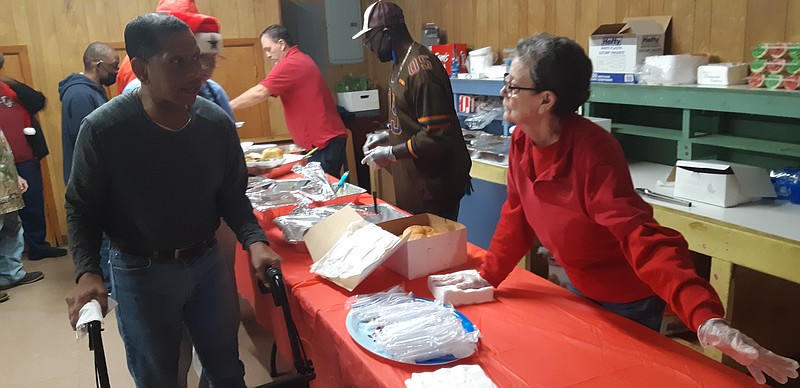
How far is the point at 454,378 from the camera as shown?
1119 mm

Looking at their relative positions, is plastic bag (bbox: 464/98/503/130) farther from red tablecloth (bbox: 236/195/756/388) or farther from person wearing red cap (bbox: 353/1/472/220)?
red tablecloth (bbox: 236/195/756/388)

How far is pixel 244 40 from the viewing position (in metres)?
5.09

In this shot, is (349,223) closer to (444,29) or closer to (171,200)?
(171,200)

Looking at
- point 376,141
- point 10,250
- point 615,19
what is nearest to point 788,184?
point 615,19

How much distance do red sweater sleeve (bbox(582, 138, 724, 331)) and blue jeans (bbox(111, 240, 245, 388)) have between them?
1.02 m

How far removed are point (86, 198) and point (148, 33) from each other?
426 millimetres

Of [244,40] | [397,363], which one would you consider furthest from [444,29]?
[397,363]

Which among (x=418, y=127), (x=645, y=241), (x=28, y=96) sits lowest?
(x=645, y=241)

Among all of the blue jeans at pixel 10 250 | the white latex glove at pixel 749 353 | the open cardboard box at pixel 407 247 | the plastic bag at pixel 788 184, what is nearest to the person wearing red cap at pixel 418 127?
→ the open cardboard box at pixel 407 247

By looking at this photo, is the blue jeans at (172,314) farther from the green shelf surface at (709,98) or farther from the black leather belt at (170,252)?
the green shelf surface at (709,98)

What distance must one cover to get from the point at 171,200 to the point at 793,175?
215 centimetres

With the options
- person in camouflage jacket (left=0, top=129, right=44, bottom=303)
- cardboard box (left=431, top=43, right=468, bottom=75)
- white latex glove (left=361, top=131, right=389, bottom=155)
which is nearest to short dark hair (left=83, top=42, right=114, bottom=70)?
person in camouflage jacket (left=0, top=129, right=44, bottom=303)

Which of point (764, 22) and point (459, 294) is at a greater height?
point (764, 22)

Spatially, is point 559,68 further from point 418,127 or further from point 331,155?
point 331,155
